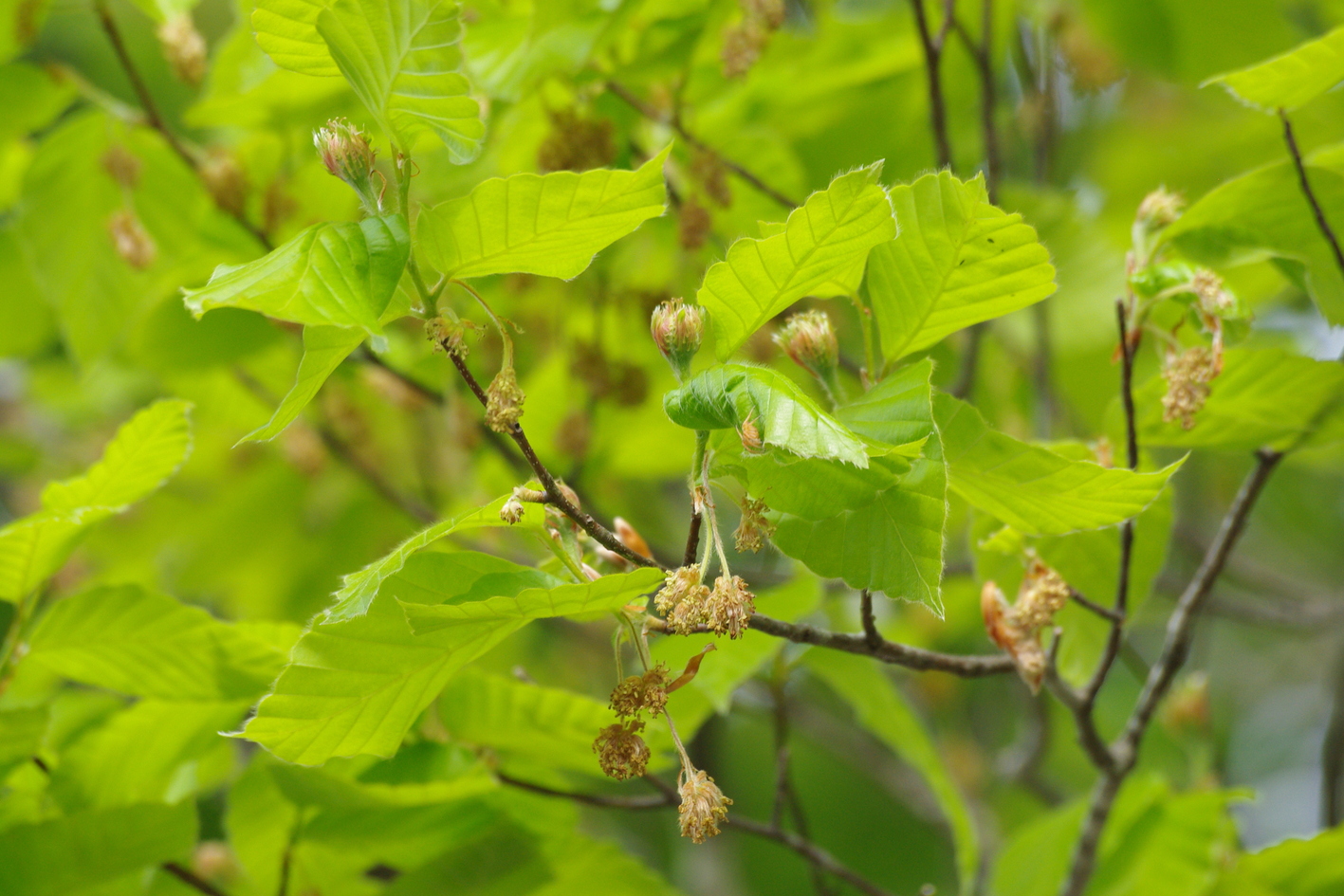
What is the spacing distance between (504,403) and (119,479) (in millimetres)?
439

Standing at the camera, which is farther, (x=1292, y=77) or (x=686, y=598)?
(x=1292, y=77)

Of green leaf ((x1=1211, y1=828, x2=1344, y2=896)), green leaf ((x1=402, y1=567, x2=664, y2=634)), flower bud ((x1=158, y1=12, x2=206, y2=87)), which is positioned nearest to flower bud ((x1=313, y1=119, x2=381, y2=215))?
green leaf ((x1=402, y1=567, x2=664, y2=634))

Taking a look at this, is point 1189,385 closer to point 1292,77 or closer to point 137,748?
point 1292,77

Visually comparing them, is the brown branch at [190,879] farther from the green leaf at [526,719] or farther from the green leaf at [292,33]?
the green leaf at [292,33]

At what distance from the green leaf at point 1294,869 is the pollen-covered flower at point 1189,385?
0.55 meters

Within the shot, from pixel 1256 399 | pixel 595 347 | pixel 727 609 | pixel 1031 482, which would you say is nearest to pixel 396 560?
pixel 727 609

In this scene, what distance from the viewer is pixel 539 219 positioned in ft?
1.93

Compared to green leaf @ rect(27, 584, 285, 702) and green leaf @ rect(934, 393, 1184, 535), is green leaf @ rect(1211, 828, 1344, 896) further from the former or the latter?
green leaf @ rect(27, 584, 285, 702)

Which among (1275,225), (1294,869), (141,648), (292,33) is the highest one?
(292,33)

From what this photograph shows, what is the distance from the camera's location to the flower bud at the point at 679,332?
1.97 ft

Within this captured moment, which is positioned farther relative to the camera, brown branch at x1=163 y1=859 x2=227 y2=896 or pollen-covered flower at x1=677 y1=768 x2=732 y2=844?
brown branch at x1=163 y1=859 x2=227 y2=896

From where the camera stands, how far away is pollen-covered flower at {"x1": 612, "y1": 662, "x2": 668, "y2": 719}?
620mm

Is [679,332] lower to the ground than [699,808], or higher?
higher

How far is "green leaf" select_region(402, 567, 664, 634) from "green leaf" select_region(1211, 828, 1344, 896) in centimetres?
82
